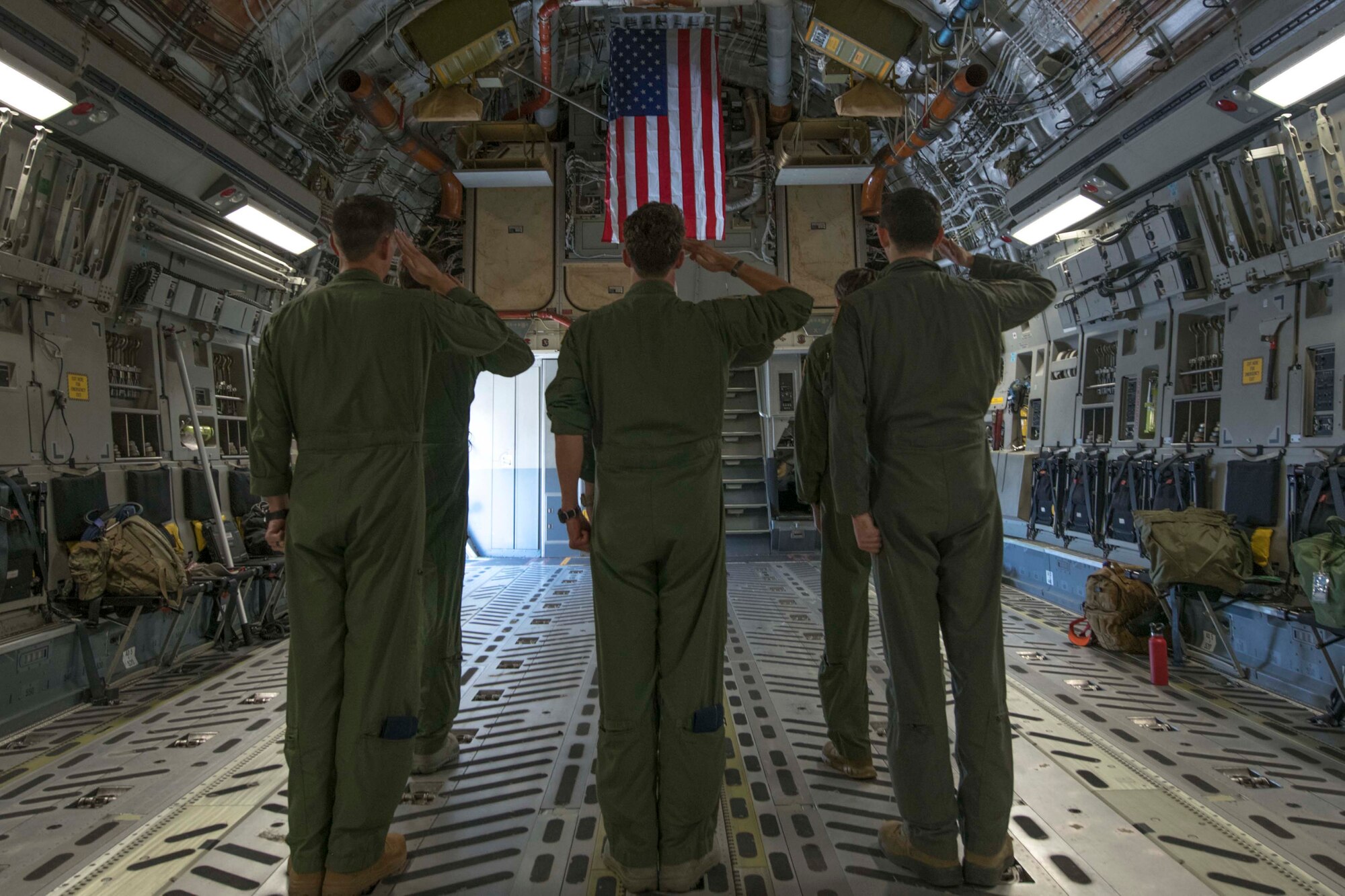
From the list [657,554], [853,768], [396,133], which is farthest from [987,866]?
[396,133]

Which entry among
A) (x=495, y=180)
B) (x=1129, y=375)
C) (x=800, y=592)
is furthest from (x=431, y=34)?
(x=1129, y=375)

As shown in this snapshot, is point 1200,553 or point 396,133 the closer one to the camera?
point 1200,553

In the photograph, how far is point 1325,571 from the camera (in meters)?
3.98

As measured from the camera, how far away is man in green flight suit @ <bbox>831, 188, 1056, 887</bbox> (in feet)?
7.97

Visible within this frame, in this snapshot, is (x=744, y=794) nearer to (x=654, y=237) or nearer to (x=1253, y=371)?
(x=654, y=237)

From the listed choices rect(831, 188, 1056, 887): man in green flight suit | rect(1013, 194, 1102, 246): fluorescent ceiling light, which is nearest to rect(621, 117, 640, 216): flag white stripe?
rect(1013, 194, 1102, 246): fluorescent ceiling light

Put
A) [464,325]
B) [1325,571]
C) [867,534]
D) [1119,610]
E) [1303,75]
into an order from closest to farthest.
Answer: [867,534] < [464,325] < [1325,571] < [1303,75] < [1119,610]

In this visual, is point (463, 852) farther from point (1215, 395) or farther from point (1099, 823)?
point (1215, 395)

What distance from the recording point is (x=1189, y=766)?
3.45 metres

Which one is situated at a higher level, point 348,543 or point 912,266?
point 912,266

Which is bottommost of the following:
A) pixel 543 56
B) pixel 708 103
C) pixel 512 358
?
pixel 512 358

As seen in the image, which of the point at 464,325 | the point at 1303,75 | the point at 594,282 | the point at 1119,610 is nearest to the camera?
the point at 464,325

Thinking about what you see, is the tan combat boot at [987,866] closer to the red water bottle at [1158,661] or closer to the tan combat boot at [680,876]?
the tan combat boot at [680,876]

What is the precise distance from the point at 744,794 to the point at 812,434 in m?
1.56
